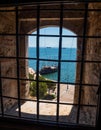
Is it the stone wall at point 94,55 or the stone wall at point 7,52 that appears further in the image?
the stone wall at point 7,52

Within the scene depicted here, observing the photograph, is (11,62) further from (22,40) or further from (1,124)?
(1,124)

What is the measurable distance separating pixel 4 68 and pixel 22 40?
3.63ft

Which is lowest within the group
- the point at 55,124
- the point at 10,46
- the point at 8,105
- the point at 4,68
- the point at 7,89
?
the point at 8,105

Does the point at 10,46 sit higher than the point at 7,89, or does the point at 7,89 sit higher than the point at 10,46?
→ the point at 10,46

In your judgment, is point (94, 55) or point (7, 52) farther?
point (7, 52)

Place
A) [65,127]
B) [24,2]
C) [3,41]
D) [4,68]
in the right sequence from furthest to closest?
[4,68], [3,41], [65,127], [24,2]

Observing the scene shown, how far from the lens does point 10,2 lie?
1.27m

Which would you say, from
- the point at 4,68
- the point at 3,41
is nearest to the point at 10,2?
the point at 3,41

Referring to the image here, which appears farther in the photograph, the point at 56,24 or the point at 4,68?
the point at 56,24

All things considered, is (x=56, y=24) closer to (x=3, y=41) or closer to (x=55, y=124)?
(x=3, y=41)

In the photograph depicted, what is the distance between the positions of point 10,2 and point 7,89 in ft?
9.45

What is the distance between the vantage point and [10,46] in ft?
12.7

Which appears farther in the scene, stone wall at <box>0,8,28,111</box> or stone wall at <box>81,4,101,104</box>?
stone wall at <box>0,8,28,111</box>

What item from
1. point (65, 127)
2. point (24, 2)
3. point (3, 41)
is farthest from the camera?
point (3, 41)
